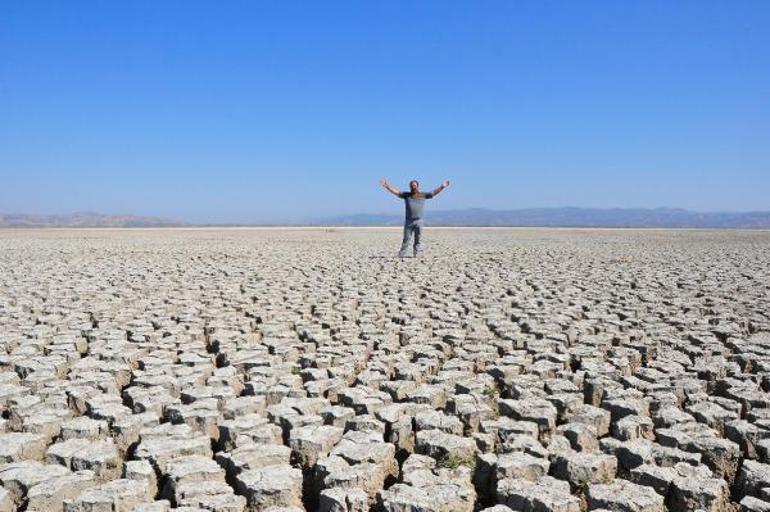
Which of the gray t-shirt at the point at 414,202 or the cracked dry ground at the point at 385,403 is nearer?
the cracked dry ground at the point at 385,403

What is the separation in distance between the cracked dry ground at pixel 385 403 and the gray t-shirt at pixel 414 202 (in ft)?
14.2

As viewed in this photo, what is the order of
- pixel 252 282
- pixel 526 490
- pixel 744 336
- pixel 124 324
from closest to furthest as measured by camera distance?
pixel 526 490
pixel 744 336
pixel 124 324
pixel 252 282

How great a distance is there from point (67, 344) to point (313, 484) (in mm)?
2882

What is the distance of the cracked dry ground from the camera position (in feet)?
7.37

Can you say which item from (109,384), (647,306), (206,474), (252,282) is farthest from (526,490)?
(252,282)

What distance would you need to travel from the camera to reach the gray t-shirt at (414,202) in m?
10.9

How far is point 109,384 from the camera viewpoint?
11.4 feet

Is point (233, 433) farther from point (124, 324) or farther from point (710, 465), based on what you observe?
point (124, 324)

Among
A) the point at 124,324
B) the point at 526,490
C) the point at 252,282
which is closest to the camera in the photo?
the point at 526,490

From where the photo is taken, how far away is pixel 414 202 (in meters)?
10.9

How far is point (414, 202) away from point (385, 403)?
7.91 meters

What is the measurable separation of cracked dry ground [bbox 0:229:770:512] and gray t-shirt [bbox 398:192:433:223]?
4.32 metres

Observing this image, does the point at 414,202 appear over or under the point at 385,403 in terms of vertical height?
over

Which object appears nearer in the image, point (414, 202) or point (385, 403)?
point (385, 403)
